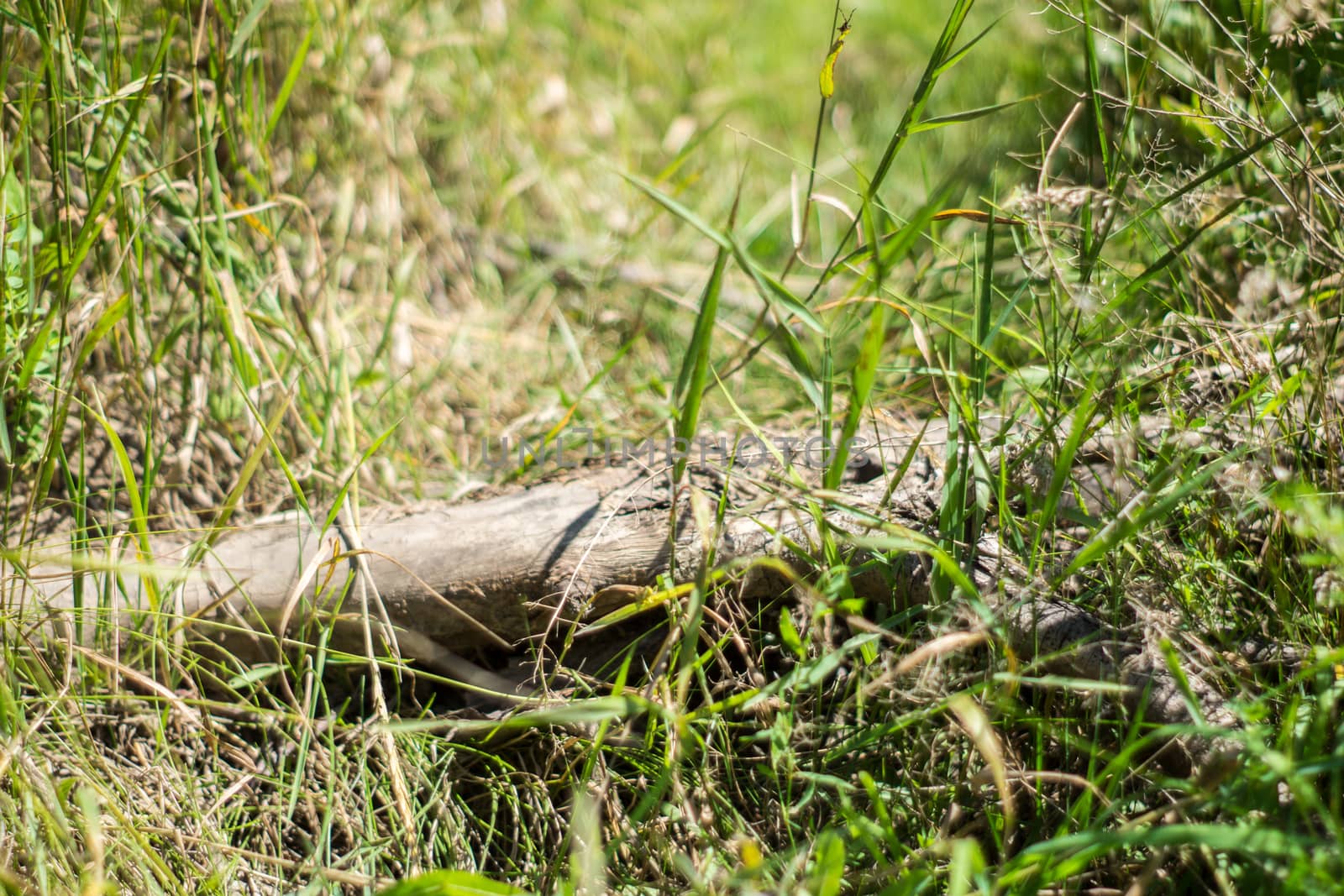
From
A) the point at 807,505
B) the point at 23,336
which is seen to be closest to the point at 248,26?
the point at 23,336

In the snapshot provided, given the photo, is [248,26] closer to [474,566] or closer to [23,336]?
[23,336]

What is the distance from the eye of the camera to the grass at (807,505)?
3.68ft

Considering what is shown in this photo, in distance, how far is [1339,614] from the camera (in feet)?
3.81

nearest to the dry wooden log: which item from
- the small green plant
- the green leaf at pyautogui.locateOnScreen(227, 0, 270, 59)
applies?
the small green plant

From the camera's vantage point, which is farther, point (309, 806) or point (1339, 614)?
point (309, 806)

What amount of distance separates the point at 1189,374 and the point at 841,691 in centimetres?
75

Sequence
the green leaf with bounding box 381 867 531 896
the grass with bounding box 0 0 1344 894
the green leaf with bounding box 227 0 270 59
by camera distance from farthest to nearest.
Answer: the green leaf with bounding box 227 0 270 59, the grass with bounding box 0 0 1344 894, the green leaf with bounding box 381 867 531 896

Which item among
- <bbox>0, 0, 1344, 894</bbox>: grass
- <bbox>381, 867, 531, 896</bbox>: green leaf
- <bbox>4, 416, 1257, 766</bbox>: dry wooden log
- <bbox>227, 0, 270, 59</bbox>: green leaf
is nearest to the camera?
A: <bbox>381, 867, 531, 896</bbox>: green leaf

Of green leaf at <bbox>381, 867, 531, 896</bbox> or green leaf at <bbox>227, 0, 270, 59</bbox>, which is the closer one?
green leaf at <bbox>381, 867, 531, 896</bbox>

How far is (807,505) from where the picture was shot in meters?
1.34

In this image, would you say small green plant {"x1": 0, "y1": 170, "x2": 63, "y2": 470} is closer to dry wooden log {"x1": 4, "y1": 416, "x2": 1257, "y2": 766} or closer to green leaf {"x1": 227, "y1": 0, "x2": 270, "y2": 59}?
dry wooden log {"x1": 4, "y1": 416, "x2": 1257, "y2": 766}

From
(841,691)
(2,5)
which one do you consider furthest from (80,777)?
(2,5)

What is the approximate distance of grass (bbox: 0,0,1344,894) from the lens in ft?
3.68

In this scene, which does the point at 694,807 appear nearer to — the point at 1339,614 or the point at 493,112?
the point at 1339,614
